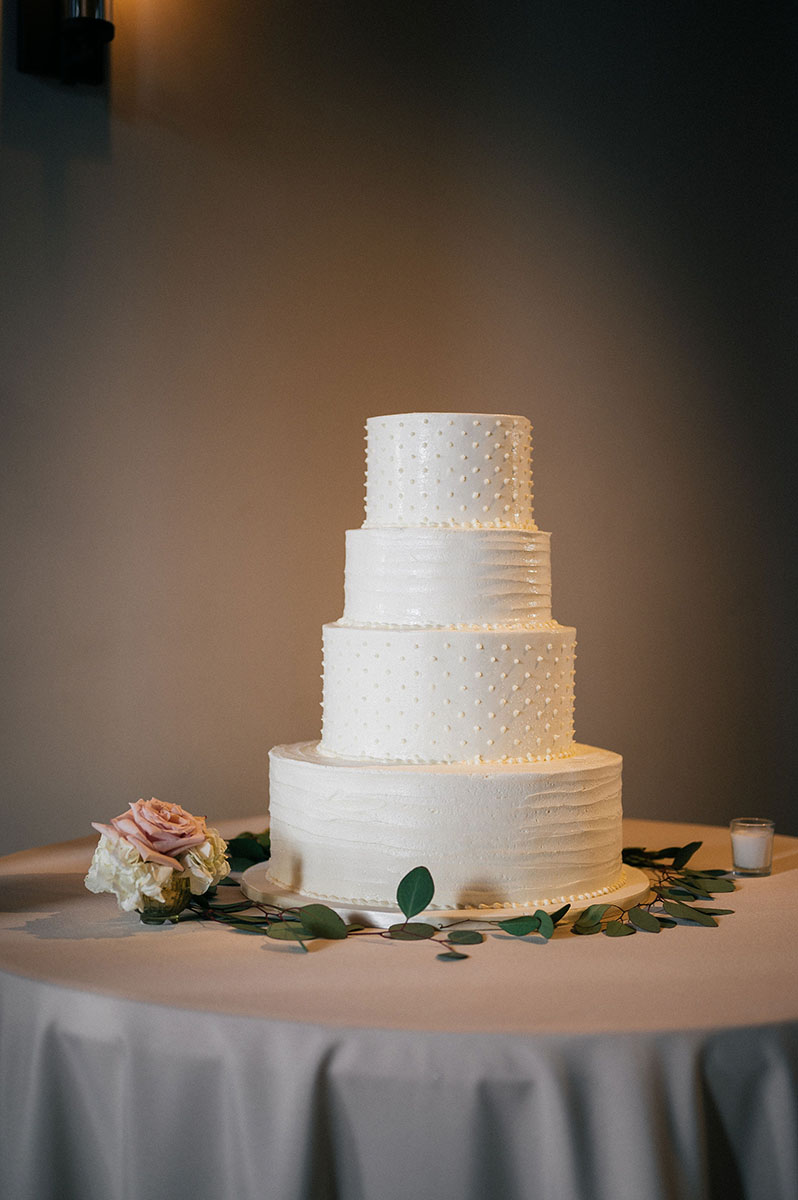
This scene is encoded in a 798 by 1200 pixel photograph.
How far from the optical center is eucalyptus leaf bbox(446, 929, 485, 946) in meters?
2.02

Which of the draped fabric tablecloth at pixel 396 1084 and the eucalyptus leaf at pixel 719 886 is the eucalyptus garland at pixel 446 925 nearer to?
the eucalyptus leaf at pixel 719 886

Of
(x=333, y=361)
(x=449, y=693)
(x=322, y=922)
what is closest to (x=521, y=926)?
(x=322, y=922)

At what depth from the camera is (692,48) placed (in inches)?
171

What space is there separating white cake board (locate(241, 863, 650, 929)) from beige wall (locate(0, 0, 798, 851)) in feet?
4.10

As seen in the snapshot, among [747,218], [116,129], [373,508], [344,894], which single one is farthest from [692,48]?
[344,894]

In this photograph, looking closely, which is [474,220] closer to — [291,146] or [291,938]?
[291,146]

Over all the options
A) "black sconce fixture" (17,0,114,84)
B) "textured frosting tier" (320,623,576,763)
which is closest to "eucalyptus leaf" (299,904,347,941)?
"textured frosting tier" (320,623,576,763)

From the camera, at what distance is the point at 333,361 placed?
3.79 meters

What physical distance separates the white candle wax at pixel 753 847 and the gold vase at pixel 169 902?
1.22m

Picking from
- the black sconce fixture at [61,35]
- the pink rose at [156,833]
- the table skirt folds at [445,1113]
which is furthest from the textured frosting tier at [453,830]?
the black sconce fixture at [61,35]

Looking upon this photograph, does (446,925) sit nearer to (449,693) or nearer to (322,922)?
(322,922)

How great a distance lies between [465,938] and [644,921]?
1.16ft

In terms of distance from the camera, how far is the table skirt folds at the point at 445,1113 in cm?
151

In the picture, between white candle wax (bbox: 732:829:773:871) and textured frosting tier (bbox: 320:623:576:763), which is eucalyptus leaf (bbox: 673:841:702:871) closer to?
white candle wax (bbox: 732:829:773:871)
